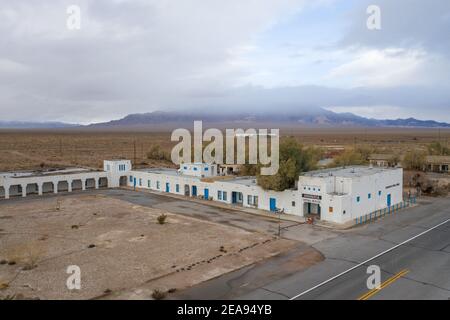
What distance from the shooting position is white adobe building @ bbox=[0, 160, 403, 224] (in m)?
34.1

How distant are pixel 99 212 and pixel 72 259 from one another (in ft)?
47.4

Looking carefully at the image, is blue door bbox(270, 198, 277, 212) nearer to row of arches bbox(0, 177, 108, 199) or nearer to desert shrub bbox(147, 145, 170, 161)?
row of arches bbox(0, 177, 108, 199)

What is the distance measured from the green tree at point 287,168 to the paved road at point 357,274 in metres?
8.44

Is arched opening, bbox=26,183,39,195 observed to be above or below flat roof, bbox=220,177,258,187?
below

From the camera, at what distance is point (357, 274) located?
68.3 feet

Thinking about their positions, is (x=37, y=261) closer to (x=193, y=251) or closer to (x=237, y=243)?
(x=193, y=251)

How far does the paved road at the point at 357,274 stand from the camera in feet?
60.3

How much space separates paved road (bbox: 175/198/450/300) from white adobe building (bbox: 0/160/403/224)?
4.99 meters

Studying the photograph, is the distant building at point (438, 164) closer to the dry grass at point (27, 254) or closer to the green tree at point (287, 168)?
the green tree at point (287, 168)

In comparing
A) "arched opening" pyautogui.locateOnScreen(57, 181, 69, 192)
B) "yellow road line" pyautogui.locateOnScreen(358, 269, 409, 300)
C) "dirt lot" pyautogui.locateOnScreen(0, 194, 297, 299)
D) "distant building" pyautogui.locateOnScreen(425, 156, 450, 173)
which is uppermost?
"distant building" pyautogui.locateOnScreen(425, 156, 450, 173)

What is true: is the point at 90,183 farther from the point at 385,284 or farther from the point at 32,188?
the point at 385,284

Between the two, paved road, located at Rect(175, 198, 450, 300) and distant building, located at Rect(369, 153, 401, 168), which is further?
distant building, located at Rect(369, 153, 401, 168)

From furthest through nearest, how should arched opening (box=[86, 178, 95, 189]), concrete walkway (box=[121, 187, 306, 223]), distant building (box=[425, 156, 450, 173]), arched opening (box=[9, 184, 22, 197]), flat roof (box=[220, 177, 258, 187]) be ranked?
1. distant building (box=[425, 156, 450, 173])
2. arched opening (box=[86, 178, 95, 189])
3. arched opening (box=[9, 184, 22, 197])
4. flat roof (box=[220, 177, 258, 187])
5. concrete walkway (box=[121, 187, 306, 223])

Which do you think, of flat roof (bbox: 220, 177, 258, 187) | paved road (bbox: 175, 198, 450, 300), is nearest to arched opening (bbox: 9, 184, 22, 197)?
flat roof (bbox: 220, 177, 258, 187)
